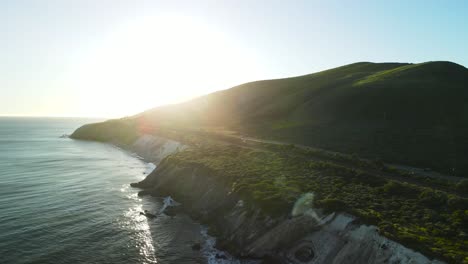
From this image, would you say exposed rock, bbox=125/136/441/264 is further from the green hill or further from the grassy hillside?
the green hill

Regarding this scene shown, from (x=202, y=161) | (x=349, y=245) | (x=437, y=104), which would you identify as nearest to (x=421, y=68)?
(x=437, y=104)

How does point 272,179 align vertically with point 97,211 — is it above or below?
above

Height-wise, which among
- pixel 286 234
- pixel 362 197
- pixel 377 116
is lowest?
pixel 286 234

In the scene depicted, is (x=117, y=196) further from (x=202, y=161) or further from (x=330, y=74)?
(x=330, y=74)

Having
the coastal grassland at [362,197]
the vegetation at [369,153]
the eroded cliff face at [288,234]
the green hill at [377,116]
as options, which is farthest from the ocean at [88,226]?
the green hill at [377,116]

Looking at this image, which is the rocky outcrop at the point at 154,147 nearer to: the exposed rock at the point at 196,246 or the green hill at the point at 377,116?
the green hill at the point at 377,116

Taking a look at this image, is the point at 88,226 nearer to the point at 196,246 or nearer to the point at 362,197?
the point at 196,246

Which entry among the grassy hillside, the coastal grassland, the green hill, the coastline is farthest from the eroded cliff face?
the green hill

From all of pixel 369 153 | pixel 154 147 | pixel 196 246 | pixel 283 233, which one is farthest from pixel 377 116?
pixel 196 246
